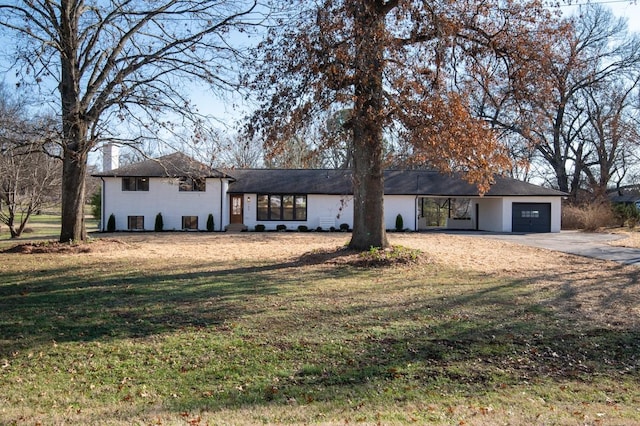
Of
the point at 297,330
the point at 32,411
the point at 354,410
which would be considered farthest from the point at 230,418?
the point at 297,330

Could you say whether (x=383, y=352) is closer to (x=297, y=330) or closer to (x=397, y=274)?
(x=297, y=330)

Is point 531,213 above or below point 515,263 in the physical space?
above

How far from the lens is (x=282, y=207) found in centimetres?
3158

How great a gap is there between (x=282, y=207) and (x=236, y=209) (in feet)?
9.91

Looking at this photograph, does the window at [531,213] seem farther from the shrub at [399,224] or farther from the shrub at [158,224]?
the shrub at [158,224]

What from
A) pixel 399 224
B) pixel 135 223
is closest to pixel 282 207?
pixel 399 224

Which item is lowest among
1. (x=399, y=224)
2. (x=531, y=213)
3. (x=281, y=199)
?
(x=399, y=224)

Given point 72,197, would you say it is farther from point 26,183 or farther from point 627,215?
point 627,215

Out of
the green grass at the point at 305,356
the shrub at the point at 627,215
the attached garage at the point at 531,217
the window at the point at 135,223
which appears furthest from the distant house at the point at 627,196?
the green grass at the point at 305,356

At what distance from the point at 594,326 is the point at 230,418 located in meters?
5.80

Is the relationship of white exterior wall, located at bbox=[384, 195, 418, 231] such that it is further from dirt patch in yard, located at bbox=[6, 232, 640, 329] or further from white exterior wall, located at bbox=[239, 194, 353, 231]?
dirt patch in yard, located at bbox=[6, 232, 640, 329]

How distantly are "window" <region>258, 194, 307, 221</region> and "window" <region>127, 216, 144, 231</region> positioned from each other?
24.1 feet

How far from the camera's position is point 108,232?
94.9 ft

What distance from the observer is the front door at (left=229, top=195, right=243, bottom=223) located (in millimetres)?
31406
